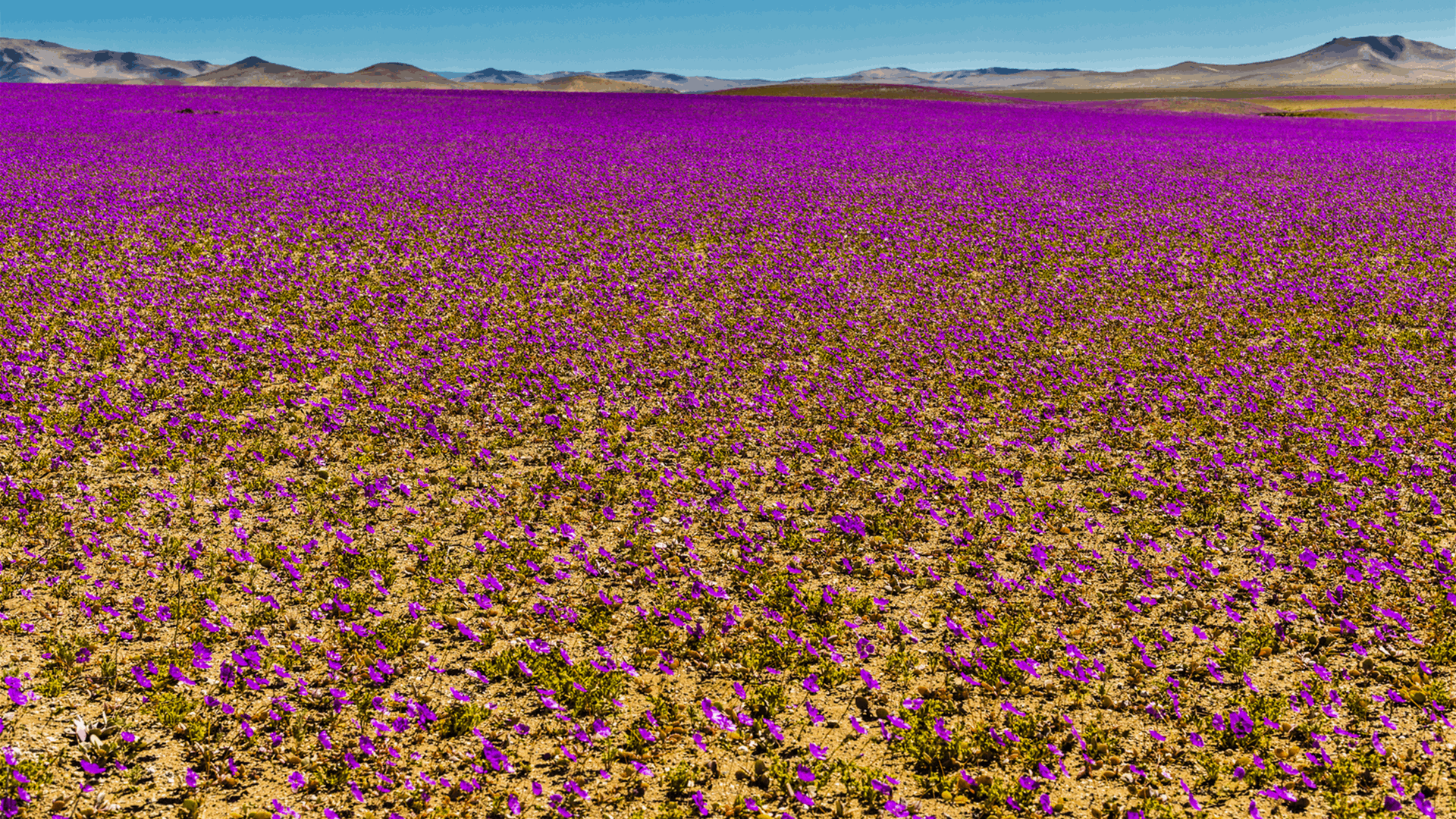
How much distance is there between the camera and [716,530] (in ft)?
27.7

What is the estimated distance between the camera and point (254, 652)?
638 centimetres

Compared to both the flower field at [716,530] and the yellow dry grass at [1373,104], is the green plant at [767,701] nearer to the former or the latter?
the flower field at [716,530]

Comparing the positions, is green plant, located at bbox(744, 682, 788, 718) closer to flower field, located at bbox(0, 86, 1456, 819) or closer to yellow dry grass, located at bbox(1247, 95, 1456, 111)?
flower field, located at bbox(0, 86, 1456, 819)

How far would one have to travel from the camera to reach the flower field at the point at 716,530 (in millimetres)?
5582

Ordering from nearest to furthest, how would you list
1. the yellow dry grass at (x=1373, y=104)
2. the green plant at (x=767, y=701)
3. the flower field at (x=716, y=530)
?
1. the flower field at (x=716, y=530)
2. the green plant at (x=767, y=701)
3. the yellow dry grass at (x=1373, y=104)

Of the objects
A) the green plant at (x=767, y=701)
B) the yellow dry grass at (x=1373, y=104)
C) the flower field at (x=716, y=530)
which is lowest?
the green plant at (x=767, y=701)

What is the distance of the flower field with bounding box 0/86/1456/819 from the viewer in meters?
5.58

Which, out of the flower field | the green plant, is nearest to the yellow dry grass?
the flower field

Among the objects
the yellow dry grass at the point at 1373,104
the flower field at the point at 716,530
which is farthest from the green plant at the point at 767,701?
the yellow dry grass at the point at 1373,104

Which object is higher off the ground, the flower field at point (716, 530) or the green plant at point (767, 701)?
the flower field at point (716, 530)

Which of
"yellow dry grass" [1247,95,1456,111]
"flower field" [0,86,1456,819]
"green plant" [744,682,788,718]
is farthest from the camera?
"yellow dry grass" [1247,95,1456,111]

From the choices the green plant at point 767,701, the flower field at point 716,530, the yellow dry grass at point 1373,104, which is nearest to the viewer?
the flower field at point 716,530

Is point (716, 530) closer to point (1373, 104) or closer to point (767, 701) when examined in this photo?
point (767, 701)

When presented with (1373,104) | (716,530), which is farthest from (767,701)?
(1373,104)
